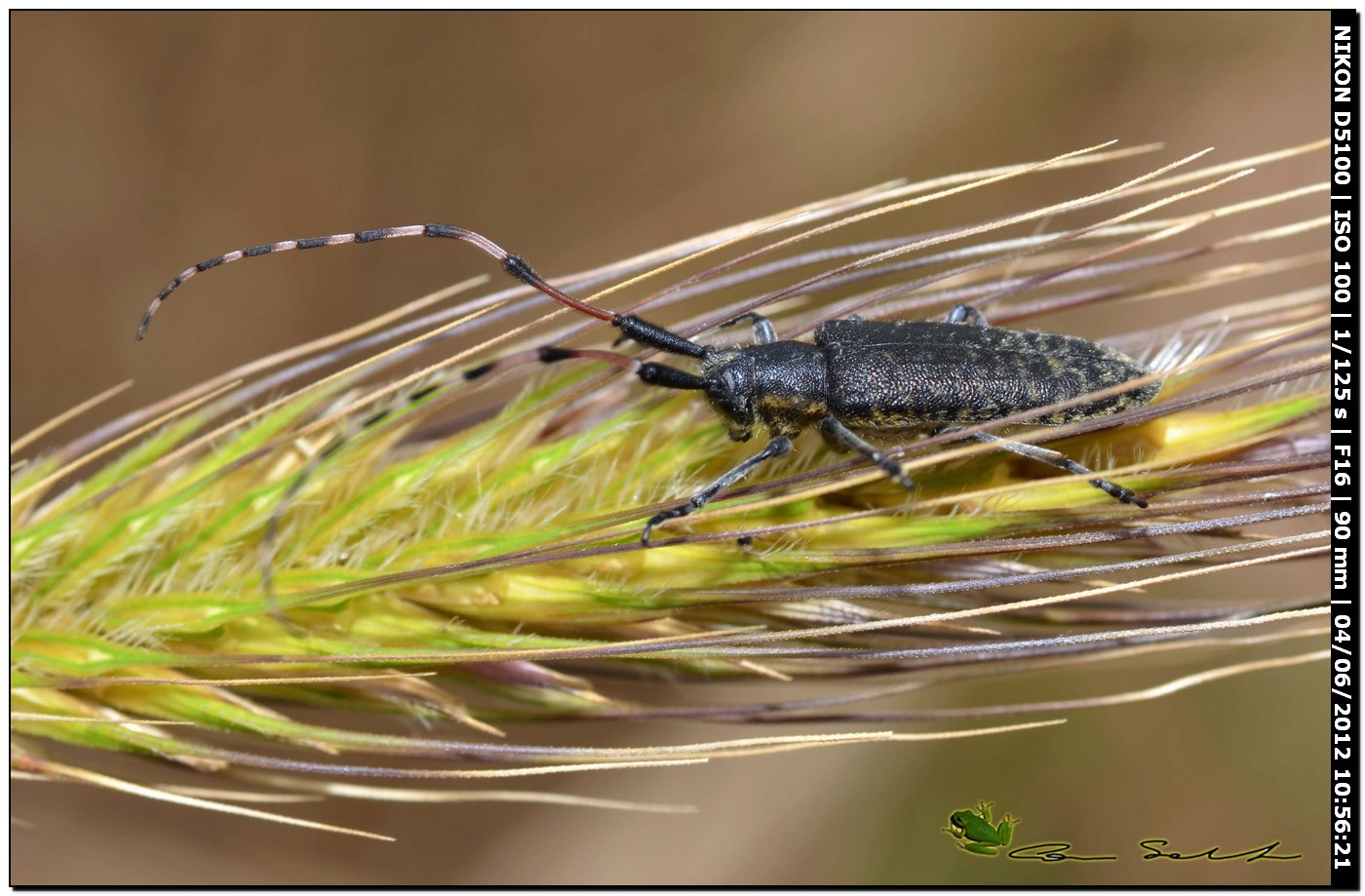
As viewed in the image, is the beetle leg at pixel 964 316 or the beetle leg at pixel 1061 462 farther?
the beetle leg at pixel 964 316

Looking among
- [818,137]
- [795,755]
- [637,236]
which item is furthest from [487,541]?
[818,137]

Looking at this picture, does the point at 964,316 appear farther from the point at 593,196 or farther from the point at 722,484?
the point at 593,196

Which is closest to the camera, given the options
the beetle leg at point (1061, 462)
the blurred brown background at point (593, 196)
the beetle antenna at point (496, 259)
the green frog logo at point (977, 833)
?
the beetle leg at point (1061, 462)

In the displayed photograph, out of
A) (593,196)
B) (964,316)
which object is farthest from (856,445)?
(593,196)

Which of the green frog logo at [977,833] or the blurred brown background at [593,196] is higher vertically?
the blurred brown background at [593,196]

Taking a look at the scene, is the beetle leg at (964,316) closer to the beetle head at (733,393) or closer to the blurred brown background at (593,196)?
the beetle head at (733,393)

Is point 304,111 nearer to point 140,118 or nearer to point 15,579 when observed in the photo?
point 140,118

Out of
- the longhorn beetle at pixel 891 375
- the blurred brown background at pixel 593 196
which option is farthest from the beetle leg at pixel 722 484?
the blurred brown background at pixel 593 196
